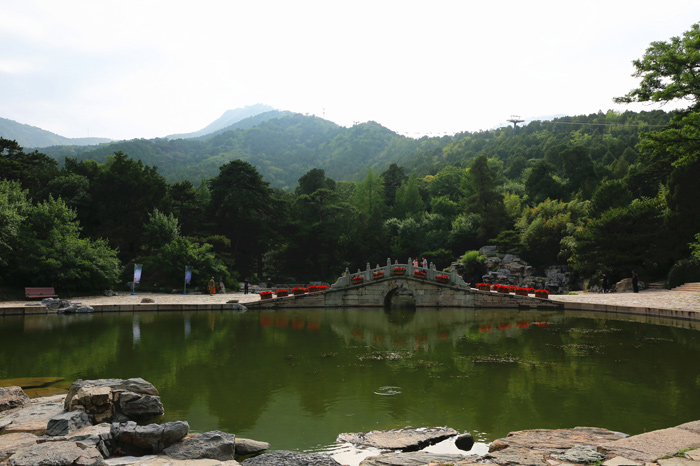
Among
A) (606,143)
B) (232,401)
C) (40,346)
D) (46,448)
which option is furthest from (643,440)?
(606,143)

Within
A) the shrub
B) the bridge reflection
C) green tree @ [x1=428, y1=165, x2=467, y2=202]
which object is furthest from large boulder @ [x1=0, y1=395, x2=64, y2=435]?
green tree @ [x1=428, y1=165, x2=467, y2=202]

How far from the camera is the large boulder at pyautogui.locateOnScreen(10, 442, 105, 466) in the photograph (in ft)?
16.9

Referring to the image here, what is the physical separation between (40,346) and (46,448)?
9.94 m

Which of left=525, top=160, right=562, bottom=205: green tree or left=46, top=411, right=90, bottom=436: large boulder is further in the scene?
left=525, top=160, right=562, bottom=205: green tree

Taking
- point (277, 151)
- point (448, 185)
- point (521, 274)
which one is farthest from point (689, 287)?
point (277, 151)

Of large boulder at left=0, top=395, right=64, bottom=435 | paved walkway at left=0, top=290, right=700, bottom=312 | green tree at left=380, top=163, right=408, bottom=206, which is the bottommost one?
large boulder at left=0, top=395, right=64, bottom=435

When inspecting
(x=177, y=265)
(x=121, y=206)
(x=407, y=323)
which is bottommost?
(x=407, y=323)

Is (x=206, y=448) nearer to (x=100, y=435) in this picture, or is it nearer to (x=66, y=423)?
(x=100, y=435)

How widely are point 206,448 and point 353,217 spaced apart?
4187cm

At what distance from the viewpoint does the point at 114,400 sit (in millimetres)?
7859

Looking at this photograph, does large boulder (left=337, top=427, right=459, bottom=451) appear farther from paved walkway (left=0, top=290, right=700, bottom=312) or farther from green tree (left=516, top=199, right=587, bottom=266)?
green tree (left=516, top=199, right=587, bottom=266)

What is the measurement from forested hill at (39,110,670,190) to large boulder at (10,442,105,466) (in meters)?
51.3

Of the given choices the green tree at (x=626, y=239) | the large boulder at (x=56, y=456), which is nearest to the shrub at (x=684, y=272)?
the green tree at (x=626, y=239)

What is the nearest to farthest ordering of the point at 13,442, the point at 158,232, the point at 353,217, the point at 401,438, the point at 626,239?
the point at 13,442
the point at 401,438
the point at 626,239
the point at 158,232
the point at 353,217
